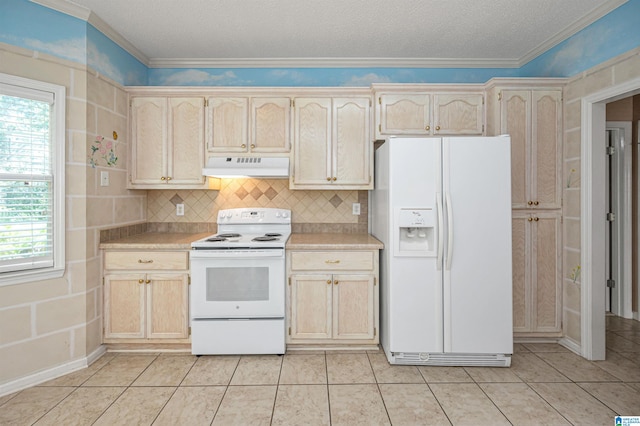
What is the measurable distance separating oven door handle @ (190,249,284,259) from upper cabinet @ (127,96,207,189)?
75cm

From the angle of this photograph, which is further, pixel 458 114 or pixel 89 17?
pixel 458 114

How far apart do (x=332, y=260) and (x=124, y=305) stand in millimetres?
1729

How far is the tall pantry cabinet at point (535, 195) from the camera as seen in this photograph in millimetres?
2941

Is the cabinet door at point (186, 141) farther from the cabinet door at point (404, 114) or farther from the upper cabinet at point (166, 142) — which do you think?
the cabinet door at point (404, 114)

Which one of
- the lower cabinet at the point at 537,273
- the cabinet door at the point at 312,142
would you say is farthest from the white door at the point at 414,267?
the lower cabinet at the point at 537,273

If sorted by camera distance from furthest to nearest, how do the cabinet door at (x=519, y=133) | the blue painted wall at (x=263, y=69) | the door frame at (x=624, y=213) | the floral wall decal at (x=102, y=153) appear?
the door frame at (x=624, y=213)
the cabinet door at (x=519, y=133)
the floral wall decal at (x=102, y=153)
the blue painted wall at (x=263, y=69)

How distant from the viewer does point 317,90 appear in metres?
3.20

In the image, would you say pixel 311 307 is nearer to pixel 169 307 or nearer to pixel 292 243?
pixel 292 243

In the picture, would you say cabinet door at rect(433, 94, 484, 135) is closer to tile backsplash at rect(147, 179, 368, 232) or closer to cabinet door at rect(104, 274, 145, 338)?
tile backsplash at rect(147, 179, 368, 232)

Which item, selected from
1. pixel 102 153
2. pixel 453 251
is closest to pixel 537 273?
pixel 453 251

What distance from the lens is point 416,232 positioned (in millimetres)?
2672

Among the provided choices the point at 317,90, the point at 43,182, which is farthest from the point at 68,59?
the point at 317,90

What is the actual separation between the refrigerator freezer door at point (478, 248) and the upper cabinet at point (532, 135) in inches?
19.1

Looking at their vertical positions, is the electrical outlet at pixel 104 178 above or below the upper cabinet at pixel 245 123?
below
